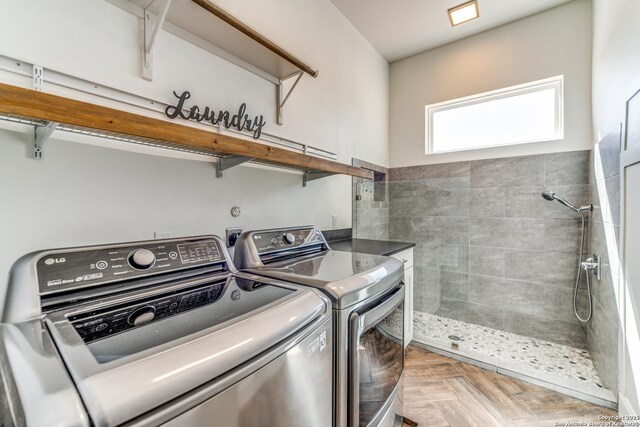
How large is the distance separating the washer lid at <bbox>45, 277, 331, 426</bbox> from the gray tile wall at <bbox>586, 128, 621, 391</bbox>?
203 cm

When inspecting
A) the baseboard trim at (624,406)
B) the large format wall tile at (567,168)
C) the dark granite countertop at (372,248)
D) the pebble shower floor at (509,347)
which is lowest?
the pebble shower floor at (509,347)

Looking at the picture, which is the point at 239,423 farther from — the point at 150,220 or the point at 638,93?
the point at 638,93

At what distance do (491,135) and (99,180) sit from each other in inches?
128

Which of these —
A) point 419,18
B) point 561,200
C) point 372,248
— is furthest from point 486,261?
point 419,18

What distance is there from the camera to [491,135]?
2762mm

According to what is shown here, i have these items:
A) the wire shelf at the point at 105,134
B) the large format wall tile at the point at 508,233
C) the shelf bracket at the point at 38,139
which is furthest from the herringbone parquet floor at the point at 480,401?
the shelf bracket at the point at 38,139

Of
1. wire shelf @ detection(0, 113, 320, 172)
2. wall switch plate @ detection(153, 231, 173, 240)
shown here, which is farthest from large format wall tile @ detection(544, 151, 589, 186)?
wall switch plate @ detection(153, 231, 173, 240)

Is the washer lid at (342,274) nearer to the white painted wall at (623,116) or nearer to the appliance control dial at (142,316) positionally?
the appliance control dial at (142,316)

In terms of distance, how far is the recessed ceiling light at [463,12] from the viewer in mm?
2238

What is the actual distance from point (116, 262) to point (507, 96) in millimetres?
3415

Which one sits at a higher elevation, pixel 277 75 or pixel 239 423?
pixel 277 75

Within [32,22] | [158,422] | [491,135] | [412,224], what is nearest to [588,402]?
[412,224]

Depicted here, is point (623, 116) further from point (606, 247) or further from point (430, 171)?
point (430, 171)

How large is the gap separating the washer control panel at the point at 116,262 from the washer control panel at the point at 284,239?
24 centimetres
